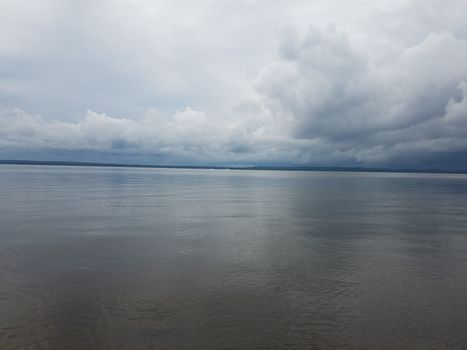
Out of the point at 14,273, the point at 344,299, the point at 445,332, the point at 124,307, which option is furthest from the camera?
the point at 14,273

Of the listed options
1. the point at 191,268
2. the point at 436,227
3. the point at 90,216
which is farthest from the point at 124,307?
the point at 436,227

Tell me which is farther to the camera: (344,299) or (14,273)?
(14,273)

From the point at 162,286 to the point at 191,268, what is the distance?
4.06 metres

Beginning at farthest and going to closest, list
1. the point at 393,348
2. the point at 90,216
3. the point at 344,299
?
1. the point at 90,216
2. the point at 344,299
3. the point at 393,348

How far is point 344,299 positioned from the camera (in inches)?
832

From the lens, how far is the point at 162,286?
22.6 m

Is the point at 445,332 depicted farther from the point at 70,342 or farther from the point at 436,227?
the point at 436,227

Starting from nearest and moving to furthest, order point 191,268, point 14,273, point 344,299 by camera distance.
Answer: point 344,299 → point 14,273 → point 191,268

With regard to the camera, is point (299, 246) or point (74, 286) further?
point (299, 246)

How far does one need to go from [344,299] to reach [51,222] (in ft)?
118

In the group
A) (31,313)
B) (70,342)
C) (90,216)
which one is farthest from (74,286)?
(90,216)

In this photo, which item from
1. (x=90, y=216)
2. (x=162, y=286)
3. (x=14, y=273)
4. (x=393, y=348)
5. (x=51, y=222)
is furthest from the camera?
(x=90, y=216)

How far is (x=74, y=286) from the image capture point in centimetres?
2236

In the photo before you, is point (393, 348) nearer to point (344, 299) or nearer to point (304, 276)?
point (344, 299)
